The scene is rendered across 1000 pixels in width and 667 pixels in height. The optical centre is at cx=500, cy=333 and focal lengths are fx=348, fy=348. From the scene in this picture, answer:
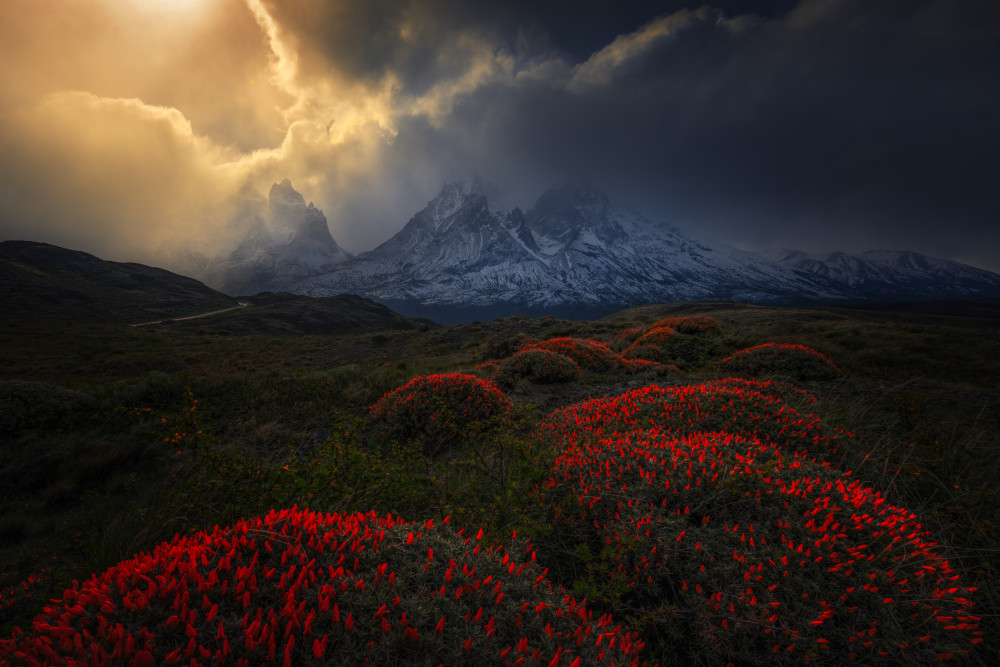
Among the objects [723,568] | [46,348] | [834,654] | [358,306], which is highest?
[358,306]

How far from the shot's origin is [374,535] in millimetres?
2199

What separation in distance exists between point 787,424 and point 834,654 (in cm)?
374

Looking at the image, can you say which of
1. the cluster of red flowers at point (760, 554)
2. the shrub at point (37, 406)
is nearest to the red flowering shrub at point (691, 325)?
the cluster of red flowers at point (760, 554)

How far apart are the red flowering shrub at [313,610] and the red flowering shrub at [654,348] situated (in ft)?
44.2

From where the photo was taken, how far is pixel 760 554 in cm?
259

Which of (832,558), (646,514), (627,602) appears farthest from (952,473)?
(627,602)

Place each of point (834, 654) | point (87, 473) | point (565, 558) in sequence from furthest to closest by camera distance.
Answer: point (87, 473) < point (565, 558) < point (834, 654)

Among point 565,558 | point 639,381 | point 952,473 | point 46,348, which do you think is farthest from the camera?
point 46,348

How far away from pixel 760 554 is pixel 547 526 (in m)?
1.58

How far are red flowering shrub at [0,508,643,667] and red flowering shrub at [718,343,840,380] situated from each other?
37.2 ft

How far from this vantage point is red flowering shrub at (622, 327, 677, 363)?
14.3m

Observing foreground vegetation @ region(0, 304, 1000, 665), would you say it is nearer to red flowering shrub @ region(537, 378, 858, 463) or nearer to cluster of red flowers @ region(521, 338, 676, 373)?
red flowering shrub @ region(537, 378, 858, 463)

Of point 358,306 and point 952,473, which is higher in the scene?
point 358,306

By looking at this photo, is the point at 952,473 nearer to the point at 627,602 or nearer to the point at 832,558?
the point at 832,558
